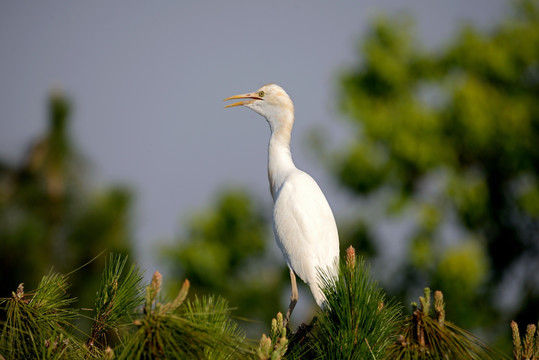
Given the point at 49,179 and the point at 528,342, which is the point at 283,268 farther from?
the point at 528,342

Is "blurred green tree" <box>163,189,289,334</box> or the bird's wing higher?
the bird's wing

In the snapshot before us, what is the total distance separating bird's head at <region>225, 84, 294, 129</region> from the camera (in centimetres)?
427

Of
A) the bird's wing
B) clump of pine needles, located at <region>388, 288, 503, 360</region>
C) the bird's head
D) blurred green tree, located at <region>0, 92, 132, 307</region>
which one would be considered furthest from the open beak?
blurred green tree, located at <region>0, 92, 132, 307</region>

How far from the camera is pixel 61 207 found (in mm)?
9672

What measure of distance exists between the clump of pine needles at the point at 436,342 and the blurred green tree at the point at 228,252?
10.5 m

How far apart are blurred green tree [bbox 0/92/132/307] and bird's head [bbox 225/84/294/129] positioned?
17.6 ft

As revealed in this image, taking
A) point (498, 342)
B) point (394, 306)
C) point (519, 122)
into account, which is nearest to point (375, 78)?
point (519, 122)

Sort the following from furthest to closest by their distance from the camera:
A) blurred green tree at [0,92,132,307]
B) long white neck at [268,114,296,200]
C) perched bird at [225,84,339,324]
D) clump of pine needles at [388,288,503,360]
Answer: blurred green tree at [0,92,132,307], long white neck at [268,114,296,200], perched bird at [225,84,339,324], clump of pine needles at [388,288,503,360]

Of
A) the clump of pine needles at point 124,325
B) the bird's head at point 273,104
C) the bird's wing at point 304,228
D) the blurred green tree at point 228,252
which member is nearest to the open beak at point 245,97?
the bird's head at point 273,104

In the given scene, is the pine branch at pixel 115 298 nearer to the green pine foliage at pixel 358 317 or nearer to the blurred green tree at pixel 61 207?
the green pine foliage at pixel 358 317

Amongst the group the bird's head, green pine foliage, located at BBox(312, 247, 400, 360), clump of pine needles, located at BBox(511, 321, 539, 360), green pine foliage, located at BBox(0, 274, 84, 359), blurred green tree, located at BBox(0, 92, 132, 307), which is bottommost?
blurred green tree, located at BBox(0, 92, 132, 307)

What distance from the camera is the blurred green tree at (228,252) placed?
12.5 metres

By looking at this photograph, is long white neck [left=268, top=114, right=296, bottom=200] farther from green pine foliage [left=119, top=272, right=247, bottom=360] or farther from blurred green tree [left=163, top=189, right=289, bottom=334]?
blurred green tree [left=163, top=189, right=289, bottom=334]

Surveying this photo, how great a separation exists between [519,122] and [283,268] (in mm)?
5397
